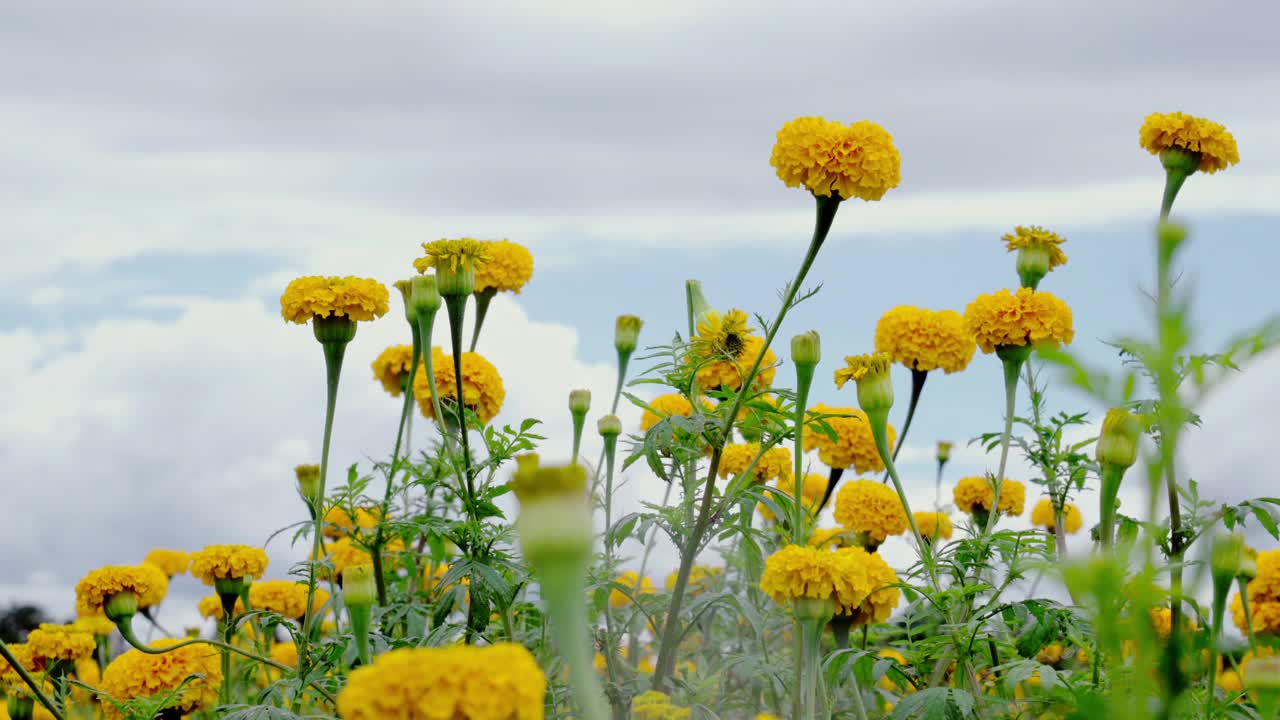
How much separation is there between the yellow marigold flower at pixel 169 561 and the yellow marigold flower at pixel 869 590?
11.8ft

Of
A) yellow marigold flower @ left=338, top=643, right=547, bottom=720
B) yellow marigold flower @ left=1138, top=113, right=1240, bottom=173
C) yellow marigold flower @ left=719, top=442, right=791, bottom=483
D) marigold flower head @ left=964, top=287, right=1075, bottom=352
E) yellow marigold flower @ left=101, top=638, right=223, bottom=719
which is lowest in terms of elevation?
yellow marigold flower @ left=338, top=643, right=547, bottom=720

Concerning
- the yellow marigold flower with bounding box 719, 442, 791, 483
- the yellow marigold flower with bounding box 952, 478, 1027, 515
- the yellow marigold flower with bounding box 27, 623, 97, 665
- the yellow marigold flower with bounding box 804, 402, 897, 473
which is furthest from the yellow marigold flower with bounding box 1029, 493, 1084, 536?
the yellow marigold flower with bounding box 27, 623, 97, 665

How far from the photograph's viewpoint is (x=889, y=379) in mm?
3080

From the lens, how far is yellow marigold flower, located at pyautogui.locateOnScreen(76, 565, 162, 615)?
371cm

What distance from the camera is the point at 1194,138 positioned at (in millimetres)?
3748

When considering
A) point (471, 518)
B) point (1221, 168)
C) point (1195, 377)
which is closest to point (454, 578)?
point (471, 518)

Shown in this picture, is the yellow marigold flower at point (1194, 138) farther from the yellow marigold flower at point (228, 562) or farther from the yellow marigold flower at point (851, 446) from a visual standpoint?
the yellow marigold flower at point (228, 562)

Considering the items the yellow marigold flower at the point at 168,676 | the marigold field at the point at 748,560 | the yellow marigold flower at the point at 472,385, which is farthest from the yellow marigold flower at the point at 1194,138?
the yellow marigold flower at the point at 168,676

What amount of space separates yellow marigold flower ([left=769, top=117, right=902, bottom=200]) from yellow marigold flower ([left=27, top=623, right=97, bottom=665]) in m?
2.90

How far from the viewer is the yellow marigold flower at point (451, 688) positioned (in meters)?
1.28

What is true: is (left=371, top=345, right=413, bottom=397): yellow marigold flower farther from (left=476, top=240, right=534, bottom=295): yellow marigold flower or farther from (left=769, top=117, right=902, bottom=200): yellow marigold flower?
(left=769, top=117, right=902, bottom=200): yellow marigold flower

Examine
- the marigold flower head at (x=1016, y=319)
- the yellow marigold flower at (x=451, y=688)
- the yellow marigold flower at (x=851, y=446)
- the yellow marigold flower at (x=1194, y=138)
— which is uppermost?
the yellow marigold flower at (x=1194, y=138)

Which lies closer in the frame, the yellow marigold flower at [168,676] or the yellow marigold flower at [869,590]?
the yellow marigold flower at [869,590]

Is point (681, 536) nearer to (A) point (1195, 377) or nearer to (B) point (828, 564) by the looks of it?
(B) point (828, 564)
